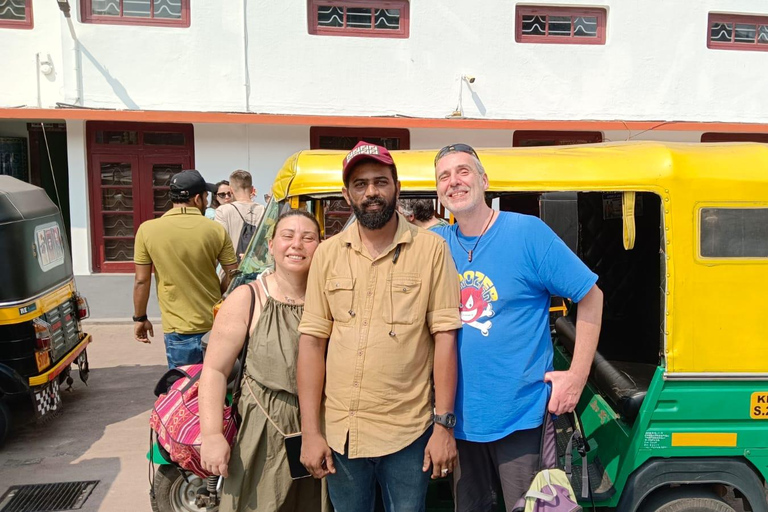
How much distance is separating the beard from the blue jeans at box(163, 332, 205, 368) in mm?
2547

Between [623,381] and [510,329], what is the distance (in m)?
1.33

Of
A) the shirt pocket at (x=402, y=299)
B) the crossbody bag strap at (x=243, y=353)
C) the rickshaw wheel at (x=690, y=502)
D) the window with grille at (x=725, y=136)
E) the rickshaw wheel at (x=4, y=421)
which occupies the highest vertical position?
the window with grille at (x=725, y=136)

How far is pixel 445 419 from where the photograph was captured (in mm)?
2123

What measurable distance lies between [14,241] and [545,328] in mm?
4072

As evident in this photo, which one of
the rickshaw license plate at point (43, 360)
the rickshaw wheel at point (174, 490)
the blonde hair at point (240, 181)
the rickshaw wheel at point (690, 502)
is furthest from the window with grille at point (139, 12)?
the rickshaw wheel at point (690, 502)

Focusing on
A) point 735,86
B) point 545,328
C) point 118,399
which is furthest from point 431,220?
point 735,86

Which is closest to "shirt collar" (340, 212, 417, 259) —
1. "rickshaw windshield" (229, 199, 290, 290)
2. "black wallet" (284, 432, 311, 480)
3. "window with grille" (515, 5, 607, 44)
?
"black wallet" (284, 432, 311, 480)

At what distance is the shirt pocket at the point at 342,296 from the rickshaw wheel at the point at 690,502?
189cm

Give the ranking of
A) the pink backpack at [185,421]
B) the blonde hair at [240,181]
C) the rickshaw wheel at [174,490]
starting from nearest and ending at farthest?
1. the pink backpack at [185,421]
2. the rickshaw wheel at [174,490]
3. the blonde hair at [240,181]

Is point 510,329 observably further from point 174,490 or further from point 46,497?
point 46,497

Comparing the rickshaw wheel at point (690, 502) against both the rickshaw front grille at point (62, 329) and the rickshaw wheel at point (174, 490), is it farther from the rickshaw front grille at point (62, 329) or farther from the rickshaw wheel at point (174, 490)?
the rickshaw front grille at point (62, 329)

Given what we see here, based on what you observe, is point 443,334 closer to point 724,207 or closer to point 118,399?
point 724,207

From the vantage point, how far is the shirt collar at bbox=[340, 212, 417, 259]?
2174 mm

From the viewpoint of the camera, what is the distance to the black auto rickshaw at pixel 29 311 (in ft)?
14.5
